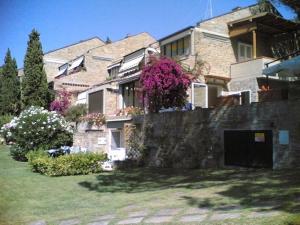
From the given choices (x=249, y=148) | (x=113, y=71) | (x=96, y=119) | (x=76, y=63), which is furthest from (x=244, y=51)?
(x=76, y=63)

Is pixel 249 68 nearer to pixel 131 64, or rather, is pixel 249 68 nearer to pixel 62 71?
pixel 131 64

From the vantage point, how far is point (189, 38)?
28.5m

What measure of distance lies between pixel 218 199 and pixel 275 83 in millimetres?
18459

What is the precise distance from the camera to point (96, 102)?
108 ft

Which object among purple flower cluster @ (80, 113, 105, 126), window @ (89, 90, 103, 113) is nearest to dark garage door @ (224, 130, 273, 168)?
purple flower cluster @ (80, 113, 105, 126)

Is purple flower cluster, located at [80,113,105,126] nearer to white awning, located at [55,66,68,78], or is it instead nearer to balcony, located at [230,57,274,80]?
balcony, located at [230,57,274,80]

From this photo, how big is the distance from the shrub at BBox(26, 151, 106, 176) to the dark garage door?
19.9ft

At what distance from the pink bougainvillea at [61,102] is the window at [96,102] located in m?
4.42

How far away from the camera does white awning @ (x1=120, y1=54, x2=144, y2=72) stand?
33.1 m

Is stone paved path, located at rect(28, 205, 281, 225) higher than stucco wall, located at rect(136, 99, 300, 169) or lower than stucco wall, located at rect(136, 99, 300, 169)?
lower

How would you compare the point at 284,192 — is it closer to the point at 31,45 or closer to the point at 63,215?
the point at 63,215

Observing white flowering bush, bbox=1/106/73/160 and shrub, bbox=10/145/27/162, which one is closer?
white flowering bush, bbox=1/106/73/160

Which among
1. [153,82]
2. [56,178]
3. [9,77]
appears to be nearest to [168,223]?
[56,178]

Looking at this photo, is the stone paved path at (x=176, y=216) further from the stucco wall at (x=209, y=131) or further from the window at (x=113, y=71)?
the window at (x=113, y=71)
